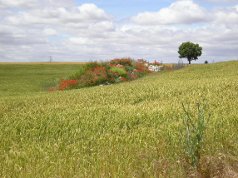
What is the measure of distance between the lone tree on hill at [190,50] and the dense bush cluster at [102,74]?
2508 centimetres

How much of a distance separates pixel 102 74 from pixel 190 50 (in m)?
35.2

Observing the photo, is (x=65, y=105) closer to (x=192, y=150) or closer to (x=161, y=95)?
(x=161, y=95)

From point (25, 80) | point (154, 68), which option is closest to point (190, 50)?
point (154, 68)

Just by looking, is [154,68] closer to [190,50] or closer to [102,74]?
[102,74]

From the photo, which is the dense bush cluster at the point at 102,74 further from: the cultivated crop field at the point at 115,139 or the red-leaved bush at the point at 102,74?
the cultivated crop field at the point at 115,139

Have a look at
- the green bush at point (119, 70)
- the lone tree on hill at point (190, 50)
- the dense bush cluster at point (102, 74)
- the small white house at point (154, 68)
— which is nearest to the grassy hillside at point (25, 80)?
the dense bush cluster at point (102, 74)

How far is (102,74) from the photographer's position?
41406mm

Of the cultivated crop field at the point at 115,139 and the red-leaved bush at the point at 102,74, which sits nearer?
the cultivated crop field at the point at 115,139

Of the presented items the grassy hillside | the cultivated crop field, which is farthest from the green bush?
the cultivated crop field

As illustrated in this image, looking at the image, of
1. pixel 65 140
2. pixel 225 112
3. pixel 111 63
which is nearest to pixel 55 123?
pixel 65 140

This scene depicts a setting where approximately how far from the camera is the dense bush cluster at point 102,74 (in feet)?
133

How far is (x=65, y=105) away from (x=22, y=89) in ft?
78.5

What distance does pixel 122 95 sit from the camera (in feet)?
72.0

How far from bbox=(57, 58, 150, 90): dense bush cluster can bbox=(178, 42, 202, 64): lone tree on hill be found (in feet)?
82.3
